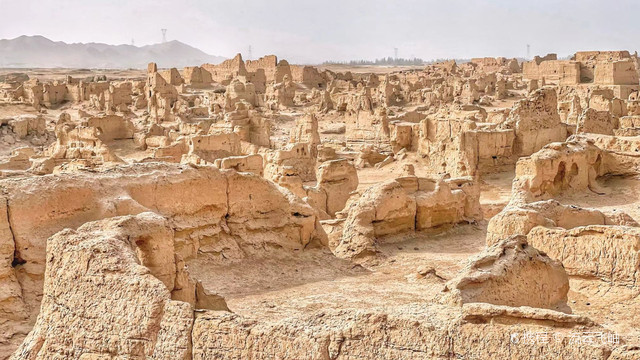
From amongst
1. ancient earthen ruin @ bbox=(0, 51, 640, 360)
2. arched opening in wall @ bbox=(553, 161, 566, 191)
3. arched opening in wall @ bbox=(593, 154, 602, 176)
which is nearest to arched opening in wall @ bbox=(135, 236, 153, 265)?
ancient earthen ruin @ bbox=(0, 51, 640, 360)

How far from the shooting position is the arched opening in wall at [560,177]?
1395 centimetres

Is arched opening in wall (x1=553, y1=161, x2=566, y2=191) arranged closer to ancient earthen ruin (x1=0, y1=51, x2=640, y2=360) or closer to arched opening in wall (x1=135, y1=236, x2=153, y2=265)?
ancient earthen ruin (x1=0, y1=51, x2=640, y2=360)

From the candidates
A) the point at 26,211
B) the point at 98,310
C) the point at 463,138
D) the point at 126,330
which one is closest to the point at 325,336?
the point at 126,330

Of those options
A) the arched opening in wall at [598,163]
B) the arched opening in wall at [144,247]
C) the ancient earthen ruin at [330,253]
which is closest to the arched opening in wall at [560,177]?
the ancient earthen ruin at [330,253]

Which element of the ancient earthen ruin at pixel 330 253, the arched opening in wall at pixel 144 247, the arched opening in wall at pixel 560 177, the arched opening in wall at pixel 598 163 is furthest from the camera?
the arched opening in wall at pixel 598 163

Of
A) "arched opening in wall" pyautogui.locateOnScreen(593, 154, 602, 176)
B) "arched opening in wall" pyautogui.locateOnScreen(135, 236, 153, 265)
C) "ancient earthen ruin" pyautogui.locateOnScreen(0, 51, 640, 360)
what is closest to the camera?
"ancient earthen ruin" pyautogui.locateOnScreen(0, 51, 640, 360)

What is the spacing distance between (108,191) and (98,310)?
10.2ft

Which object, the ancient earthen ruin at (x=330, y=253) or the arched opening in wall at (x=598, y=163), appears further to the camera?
the arched opening in wall at (x=598, y=163)

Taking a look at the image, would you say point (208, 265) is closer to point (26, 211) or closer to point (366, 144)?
point (26, 211)

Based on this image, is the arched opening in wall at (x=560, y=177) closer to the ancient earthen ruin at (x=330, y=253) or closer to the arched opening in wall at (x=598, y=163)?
the ancient earthen ruin at (x=330, y=253)

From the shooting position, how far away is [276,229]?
10047 mm

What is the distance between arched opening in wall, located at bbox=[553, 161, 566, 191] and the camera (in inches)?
549

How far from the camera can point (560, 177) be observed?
Result: 14.1m

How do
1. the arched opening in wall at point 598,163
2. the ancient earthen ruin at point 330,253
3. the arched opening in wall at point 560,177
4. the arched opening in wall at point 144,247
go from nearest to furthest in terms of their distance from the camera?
the ancient earthen ruin at point 330,253 → the arched opening in wall at point 144,247 → the arched opening in wall at point 560,177 → the arched opening in wall at point 598,163
